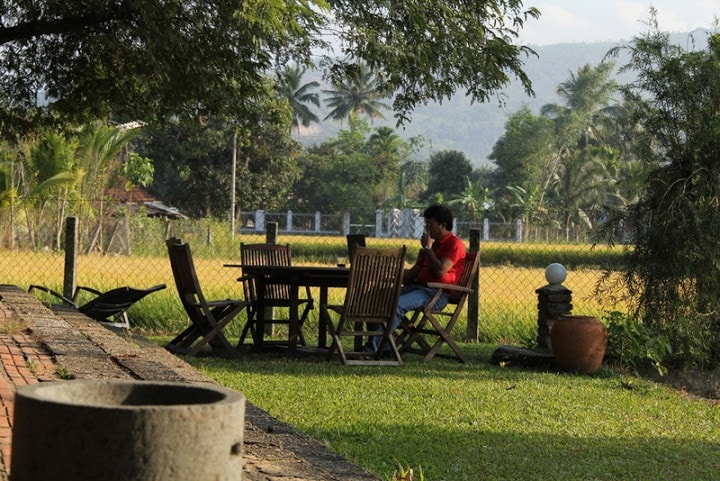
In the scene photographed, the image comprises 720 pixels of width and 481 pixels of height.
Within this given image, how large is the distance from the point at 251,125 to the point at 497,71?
11.2 feet

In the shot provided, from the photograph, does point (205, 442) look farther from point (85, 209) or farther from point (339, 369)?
point (85, 209)

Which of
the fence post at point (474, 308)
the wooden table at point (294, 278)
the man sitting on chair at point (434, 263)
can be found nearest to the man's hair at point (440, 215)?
the man sitting on chair at point (434, 263)

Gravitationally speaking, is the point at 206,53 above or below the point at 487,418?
above

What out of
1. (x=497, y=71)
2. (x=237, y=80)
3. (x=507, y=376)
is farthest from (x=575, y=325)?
(x=237, y=80)

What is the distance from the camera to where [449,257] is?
9938 millimetres

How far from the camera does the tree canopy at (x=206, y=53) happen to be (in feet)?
34.4

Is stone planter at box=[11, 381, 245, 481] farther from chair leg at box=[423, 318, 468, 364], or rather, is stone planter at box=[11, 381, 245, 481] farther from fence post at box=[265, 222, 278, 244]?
fence post at box=[265, 222, 278, 244]

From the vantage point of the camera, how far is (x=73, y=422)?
2.23 m

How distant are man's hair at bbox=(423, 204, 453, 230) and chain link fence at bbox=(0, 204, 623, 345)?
1.80 metres

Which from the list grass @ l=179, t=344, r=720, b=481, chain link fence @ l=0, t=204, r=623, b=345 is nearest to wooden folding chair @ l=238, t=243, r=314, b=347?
grass @ l=179, t=344, r=720, b=481

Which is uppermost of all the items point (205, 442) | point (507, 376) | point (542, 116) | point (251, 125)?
point (542, 116)

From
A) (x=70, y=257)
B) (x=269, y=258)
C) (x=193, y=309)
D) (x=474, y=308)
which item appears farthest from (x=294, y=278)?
(x=70, y=257)

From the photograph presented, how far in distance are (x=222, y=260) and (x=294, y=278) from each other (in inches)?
725

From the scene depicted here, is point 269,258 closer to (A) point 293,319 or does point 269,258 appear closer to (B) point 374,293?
(A) point 293,319
